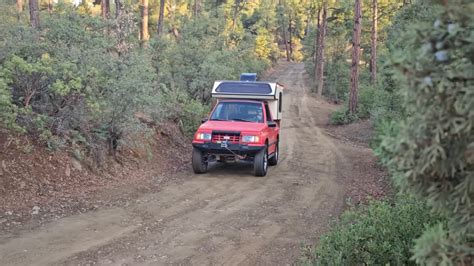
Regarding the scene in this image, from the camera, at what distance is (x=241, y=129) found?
11.8 metres

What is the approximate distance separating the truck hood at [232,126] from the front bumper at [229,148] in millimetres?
413

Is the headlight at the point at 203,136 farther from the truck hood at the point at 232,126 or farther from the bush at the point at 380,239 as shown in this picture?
the bush at the point at 380,239

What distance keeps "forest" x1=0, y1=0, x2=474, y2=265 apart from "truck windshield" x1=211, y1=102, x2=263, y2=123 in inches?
69.2

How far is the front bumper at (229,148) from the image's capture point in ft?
38.2

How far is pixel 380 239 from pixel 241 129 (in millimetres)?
7224

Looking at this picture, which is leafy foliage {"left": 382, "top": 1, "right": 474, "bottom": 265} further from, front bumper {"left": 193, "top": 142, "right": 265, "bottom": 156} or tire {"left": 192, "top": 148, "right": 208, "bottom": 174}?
tire {"left": 192, "top": 148, "right": 208, "bottom": 174}

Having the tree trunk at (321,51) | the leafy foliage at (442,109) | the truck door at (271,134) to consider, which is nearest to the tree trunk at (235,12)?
the tree trunk at (321,51)

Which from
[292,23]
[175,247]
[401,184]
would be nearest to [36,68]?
[175,247]

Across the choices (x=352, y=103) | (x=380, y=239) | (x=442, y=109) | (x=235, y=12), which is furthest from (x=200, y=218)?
(x=235, y=12)

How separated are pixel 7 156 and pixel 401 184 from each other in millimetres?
8250

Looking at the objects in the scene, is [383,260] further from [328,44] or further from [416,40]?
[328,44]

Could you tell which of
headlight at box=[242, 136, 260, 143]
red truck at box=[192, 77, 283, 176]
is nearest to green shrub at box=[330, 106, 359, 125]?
red truck at box=[192, 77, 283, 176]

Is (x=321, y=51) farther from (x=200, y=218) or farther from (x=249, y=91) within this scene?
(x=200, y=218)

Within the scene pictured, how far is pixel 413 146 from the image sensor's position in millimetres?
2314
